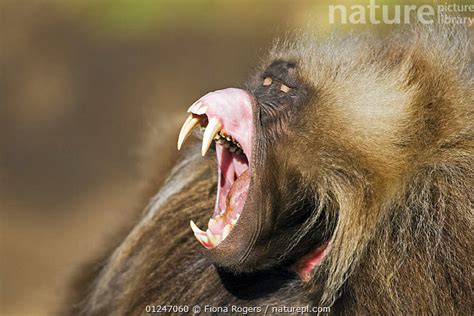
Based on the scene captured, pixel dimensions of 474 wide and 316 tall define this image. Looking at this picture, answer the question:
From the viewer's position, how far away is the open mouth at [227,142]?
7.34 feet

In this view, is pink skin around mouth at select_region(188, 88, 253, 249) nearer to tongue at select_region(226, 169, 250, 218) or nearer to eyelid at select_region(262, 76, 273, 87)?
tongue at select_region(226, 169, 250, 218)

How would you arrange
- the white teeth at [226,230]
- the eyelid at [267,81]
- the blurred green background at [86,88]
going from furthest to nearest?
the blurred green background at [86,88], the eyelid at [267,81], the white teeth at [226,230]

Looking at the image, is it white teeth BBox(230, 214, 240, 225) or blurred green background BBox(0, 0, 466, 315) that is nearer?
white teeth BBox(230, 214, 240, 225)

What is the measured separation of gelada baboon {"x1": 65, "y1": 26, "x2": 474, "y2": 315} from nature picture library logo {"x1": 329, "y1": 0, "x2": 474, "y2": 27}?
0.20m

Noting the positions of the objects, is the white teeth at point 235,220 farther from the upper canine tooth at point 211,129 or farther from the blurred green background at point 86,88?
the blurred green background at point 86,88

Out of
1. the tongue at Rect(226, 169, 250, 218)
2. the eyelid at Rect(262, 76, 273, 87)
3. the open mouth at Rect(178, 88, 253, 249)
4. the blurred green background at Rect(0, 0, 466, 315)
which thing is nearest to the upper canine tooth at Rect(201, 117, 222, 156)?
the open mouth at Rect(178, 88, 253, 249)

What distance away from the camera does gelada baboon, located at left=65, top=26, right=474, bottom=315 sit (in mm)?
2172

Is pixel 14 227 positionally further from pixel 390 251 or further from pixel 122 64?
pixel 390 251

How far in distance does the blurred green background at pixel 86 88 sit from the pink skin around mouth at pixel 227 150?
2490 millimetres

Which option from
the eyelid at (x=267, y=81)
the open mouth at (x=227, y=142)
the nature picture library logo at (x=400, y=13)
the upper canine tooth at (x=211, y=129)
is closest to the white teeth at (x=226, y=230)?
the open mouth at (x=227, y=142)

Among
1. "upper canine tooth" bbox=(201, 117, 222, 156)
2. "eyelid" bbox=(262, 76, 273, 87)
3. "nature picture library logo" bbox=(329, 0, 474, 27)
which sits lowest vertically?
"upper canine tooth" bbox=(201, 117, 222, 156)

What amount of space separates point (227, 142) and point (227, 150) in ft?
0.18

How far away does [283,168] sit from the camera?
7.45 ft

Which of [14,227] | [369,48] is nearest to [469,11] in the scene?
[369,48]
